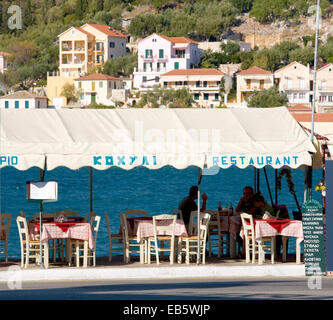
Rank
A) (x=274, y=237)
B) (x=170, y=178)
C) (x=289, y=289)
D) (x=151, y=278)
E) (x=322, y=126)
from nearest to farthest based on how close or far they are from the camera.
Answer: (x=289, y=289) → (x=151, y=278) → (x=274, y=237) → (x=170, y=178) → (x=322, y=126)

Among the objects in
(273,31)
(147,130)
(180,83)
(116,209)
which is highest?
(273,31)

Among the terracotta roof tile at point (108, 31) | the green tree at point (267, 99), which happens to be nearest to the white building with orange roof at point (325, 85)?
the green tree at point (267, 99)

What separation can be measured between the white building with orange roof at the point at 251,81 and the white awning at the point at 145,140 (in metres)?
109

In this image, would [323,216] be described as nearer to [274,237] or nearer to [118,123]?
[274,237]

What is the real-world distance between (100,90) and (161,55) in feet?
45.1

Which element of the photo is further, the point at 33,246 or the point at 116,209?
the point at 116,209

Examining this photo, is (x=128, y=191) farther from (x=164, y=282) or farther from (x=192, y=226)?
(x=164, y=282)

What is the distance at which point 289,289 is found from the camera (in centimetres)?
1098

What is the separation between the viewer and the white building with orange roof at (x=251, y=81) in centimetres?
12238

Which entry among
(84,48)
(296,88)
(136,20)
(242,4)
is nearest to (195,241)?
(296,88)

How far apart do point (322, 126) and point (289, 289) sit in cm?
7802

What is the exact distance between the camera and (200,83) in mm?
122750

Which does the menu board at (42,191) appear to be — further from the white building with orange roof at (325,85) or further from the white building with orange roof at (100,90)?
the white building with orange roof at (100,90)

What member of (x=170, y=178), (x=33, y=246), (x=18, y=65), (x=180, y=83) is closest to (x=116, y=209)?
(x=170, y=178)
